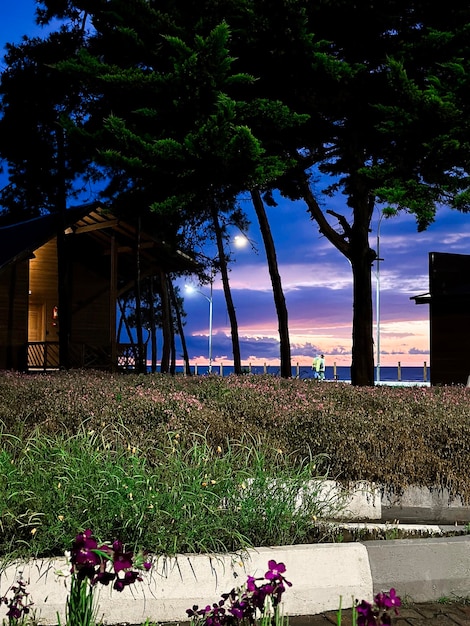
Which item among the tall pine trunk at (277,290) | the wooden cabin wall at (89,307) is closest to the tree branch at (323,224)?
the tall pine trunk at (277,290)

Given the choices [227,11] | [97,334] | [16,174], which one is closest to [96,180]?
[16,174]

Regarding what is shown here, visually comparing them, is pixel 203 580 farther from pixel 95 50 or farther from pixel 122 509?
pixel 95 50

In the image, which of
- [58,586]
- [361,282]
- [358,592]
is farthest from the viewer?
[361,282]

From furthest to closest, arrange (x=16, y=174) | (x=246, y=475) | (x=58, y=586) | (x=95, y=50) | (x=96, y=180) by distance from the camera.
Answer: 1. (x=16, y=174)
2. (x=96, y=180)
3. (x=95, y=50)
4. (x=246, y=475)
5. (x=58, y=586)

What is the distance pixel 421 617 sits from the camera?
4.71m

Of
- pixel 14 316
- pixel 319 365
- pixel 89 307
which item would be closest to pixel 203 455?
pixel 14 316

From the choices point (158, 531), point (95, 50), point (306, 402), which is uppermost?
point (95, 50)

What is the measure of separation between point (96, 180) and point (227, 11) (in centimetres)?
1617

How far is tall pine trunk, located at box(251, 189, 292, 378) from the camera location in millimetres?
23422

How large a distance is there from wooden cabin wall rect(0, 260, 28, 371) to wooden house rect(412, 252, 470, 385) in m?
15.7

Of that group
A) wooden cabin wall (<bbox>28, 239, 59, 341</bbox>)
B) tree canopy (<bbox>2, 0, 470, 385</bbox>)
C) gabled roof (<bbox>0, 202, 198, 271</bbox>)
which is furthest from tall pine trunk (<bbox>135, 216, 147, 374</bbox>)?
tree canopy (<bbox>2, 0, 470, 385</bbox>)

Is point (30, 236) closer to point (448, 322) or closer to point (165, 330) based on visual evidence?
point (165, 330)

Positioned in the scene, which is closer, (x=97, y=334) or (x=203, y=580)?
(x=203, y=580)

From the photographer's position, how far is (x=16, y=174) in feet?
109
